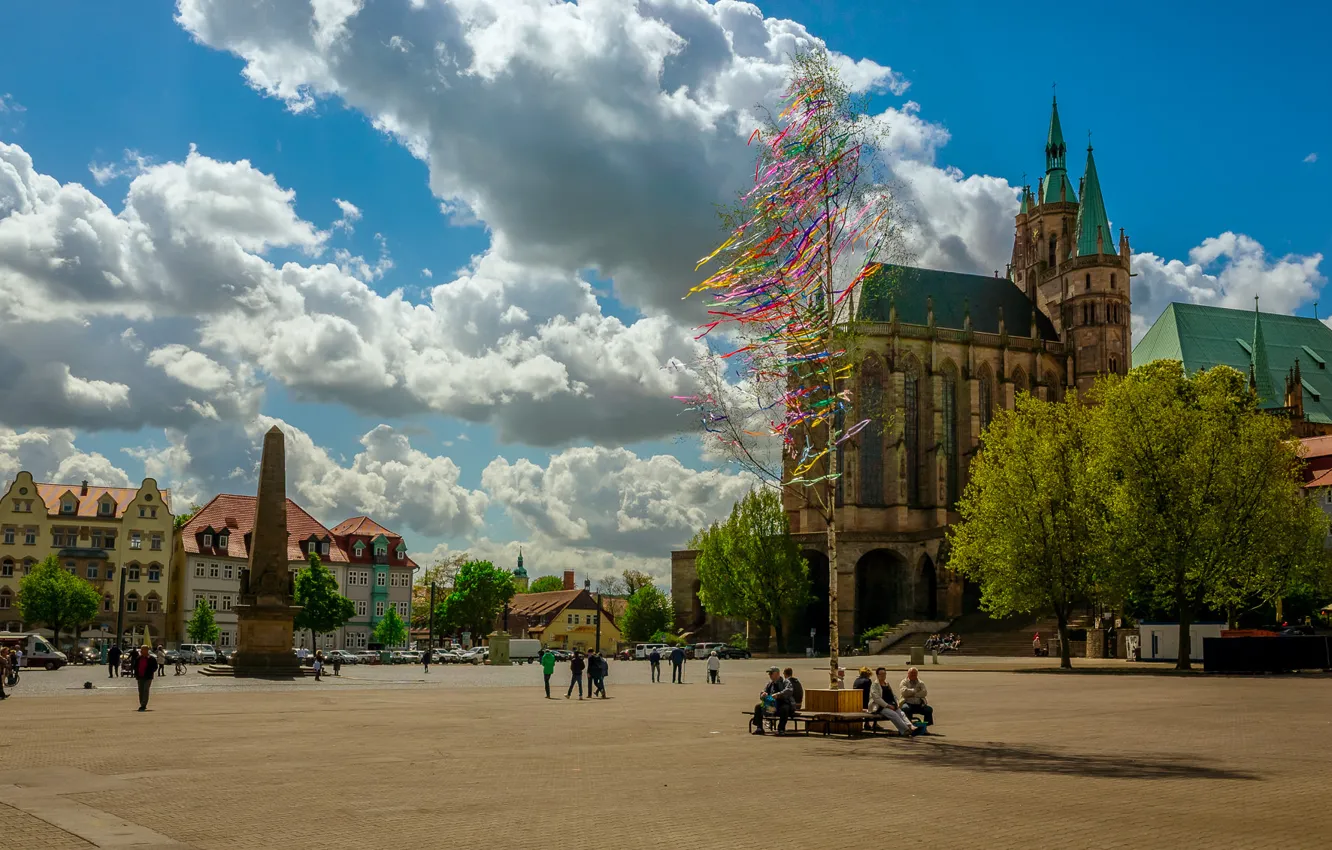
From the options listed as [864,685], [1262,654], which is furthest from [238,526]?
[864,685]

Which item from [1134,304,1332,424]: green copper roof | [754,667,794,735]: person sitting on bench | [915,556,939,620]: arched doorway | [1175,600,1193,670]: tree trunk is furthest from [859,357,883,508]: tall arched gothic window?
[754,667,794,735]: person sitting on bench

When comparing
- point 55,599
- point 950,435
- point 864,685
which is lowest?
point 55,599

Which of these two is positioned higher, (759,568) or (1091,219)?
(1091,219)

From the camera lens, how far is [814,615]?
9281 centimetres

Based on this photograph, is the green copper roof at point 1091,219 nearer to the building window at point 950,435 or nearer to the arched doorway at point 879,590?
the building window at point 950,435

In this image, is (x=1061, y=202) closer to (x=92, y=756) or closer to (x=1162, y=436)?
(x=1162, y=436)

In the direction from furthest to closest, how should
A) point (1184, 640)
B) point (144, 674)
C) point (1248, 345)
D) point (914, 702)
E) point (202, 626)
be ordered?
1. point (1248, 345)
2. point (202, 626)
3. point (1184, 640)
4. point (144, 674)
5. point (914, 702)

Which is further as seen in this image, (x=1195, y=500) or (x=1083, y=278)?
(x=1083, y=278)

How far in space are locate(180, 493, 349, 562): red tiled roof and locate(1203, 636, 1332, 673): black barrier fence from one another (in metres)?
71.7

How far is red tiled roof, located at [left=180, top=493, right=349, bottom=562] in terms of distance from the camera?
9725 centimetres

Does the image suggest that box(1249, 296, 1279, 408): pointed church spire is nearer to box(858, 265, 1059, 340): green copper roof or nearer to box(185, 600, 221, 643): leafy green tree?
box(858, 265, 1059, 340): green copper roof

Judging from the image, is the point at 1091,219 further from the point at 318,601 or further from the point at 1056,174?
the point at 318,601

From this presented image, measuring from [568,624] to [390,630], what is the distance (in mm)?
43414

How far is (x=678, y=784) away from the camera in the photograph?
1414 centimetres
